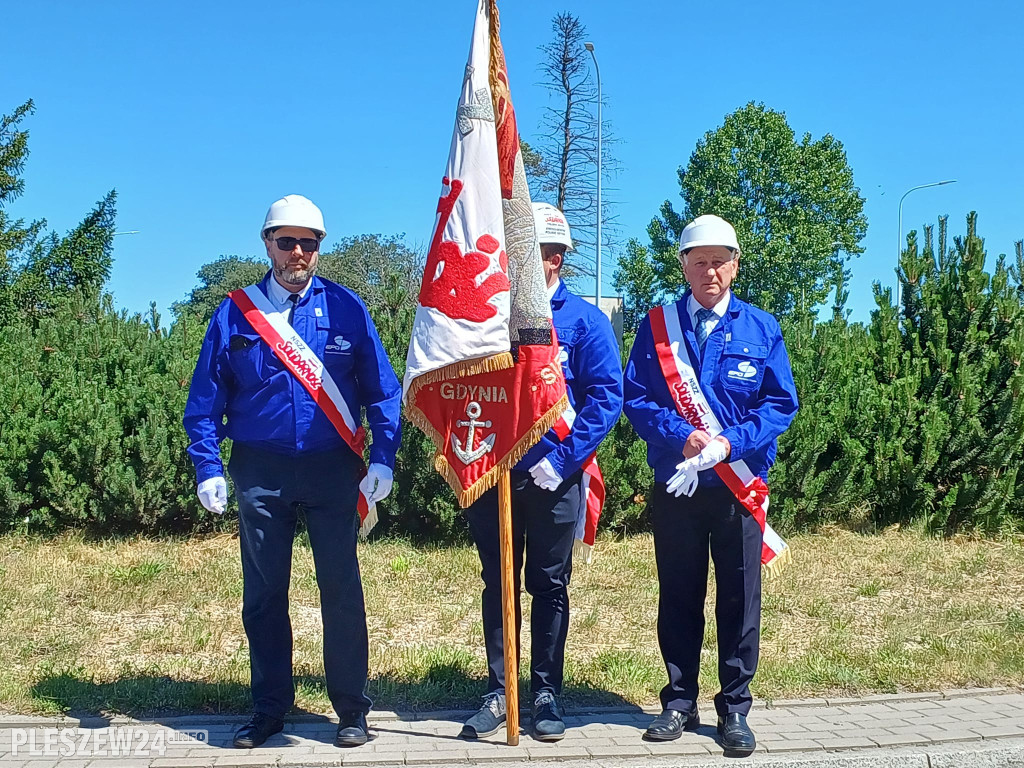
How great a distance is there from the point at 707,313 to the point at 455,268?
1173 mm

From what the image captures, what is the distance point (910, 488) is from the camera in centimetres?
903

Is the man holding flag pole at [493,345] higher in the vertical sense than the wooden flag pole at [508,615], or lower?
higher

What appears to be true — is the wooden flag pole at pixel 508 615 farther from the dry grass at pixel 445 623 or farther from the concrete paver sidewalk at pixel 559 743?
the dry grass at pixel 445 623

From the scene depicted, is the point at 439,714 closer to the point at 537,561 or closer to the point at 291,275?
the point at 537,561

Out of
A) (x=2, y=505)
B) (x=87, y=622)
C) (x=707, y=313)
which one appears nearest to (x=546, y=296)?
(x=707, y=313)

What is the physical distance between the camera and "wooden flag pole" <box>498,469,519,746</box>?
173 inches

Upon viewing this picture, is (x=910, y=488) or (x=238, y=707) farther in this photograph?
(x=910, y=488)

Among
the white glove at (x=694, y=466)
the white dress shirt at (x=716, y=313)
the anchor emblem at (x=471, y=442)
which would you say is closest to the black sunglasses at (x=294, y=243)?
the anchor emblem at (x=471, y=442)

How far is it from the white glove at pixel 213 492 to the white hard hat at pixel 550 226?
5.87ft

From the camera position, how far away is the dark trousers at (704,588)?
446 centimetres

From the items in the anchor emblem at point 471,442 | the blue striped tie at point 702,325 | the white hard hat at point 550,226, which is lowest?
the anchor emblem at point 471,442

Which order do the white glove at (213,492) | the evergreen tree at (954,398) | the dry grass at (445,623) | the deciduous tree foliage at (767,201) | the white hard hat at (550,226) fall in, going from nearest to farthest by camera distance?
the white glove at (213,492) → the white hard hat at (550,226) → the dry grass at (445,623) → the evergreen tree at (954,398) → the deciduous tree foliage at (767,201)

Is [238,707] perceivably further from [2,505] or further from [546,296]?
[2,505]

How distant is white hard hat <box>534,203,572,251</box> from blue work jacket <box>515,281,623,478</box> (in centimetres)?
24
